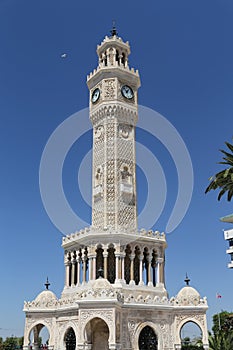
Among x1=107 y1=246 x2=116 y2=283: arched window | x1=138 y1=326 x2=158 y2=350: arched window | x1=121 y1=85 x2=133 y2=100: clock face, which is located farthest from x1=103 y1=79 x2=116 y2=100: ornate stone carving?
x1=138 y1=326 x2=158 y2=350: arched window

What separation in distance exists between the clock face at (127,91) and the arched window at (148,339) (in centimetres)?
2269

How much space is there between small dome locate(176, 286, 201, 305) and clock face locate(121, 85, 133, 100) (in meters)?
19.9

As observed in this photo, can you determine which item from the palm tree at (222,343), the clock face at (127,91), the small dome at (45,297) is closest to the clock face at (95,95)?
the clock face at (127,91)

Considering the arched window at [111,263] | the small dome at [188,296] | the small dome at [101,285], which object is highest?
the arched window at [111,263]

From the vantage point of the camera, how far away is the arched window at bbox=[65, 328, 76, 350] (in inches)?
1321

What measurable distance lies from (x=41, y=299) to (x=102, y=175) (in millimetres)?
12522

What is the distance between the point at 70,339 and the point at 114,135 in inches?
746

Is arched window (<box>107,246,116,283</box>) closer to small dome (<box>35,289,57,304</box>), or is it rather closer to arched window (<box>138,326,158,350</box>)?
arched window (<box>138,326,158,350</box>)

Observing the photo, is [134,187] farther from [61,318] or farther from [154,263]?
[61,318]

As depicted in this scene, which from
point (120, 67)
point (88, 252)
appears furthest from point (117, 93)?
point (88, 252)

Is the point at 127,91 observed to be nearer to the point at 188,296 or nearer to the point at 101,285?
the point at 188,296

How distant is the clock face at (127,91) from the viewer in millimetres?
43656

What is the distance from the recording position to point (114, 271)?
36688 mm

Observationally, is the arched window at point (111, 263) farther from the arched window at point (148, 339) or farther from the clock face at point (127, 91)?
the clock face at point (127, 91)
